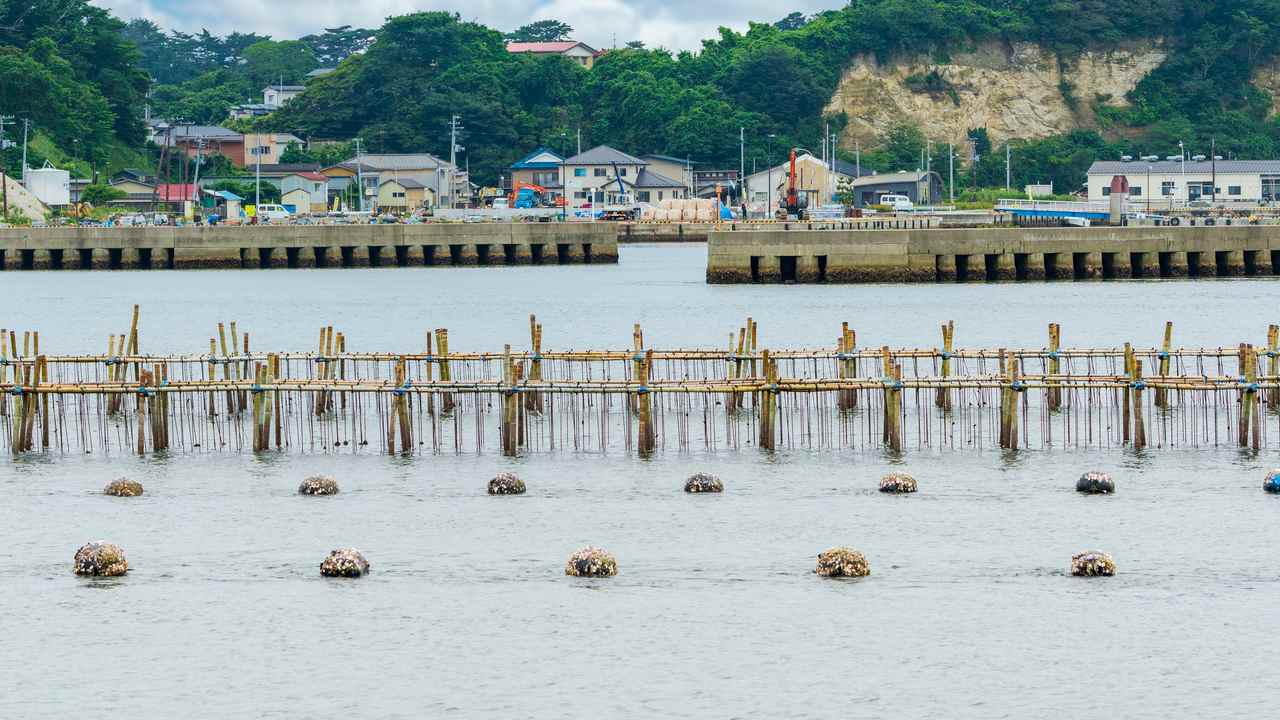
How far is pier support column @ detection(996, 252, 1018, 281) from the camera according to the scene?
90.4 meters

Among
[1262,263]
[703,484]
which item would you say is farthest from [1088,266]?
[703,484]

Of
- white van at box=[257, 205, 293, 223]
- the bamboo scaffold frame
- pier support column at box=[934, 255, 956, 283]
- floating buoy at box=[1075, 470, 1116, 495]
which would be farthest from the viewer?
white van at box=[257, 205, 293, 223]

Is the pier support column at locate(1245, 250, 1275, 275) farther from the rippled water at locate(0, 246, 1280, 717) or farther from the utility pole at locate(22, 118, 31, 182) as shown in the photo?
the utility pole at locate(22, 118, 31, 182)

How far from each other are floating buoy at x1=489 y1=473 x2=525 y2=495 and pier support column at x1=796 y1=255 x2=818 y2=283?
169ft

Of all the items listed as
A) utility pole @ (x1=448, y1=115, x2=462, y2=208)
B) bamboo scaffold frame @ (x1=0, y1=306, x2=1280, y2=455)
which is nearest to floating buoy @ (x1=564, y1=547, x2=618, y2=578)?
bamboo scaffold frame @ (x1=0, y1=306, x2=1280, y2=455)

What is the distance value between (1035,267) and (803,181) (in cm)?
8519

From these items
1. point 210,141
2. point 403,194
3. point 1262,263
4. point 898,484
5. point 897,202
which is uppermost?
point 210,141

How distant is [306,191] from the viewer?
176 metres

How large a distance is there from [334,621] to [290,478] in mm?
12414

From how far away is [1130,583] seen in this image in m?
31.1

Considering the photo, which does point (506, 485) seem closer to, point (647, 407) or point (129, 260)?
point (647, 407)

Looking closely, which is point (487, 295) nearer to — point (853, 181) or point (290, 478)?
point (290, 478)

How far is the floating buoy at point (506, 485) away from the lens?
1534 inches

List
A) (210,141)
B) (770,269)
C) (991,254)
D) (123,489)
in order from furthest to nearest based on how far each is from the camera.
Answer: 1. (210,141)
2. (770,269)
3. (991,254)
4. (123,489)
